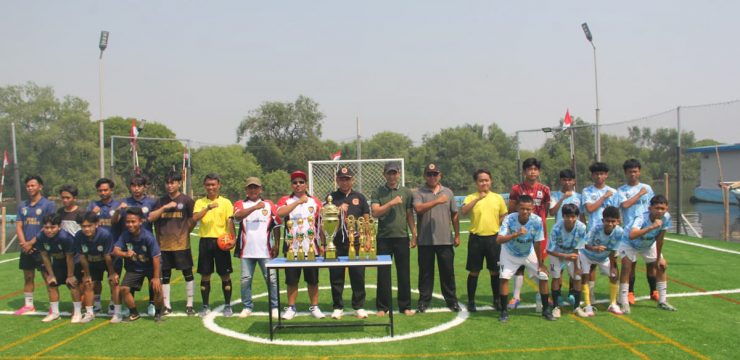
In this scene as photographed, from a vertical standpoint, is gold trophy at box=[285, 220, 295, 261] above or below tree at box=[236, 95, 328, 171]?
below

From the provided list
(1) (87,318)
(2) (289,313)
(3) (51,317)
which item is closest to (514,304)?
(2) (289,313)

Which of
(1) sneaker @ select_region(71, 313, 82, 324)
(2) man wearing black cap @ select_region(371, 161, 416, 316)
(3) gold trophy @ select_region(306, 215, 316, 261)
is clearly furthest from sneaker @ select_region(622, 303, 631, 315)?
(1) sneaker @ select_region(71, 313, 82, 324)

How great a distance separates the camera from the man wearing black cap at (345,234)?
6238 mm

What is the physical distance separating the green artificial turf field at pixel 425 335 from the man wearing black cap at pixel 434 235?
29 centimetres

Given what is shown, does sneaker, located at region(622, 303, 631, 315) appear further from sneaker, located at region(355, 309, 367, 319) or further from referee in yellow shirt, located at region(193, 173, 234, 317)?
referee in yellow shirt, located at region(193, 173, 234, 317)

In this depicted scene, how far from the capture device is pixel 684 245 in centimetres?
1202

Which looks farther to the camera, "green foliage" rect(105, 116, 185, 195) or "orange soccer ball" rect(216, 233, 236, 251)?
"green foliage" rect(105, 116, 185, 195)

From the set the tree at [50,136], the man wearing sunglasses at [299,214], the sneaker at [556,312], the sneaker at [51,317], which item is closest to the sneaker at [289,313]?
the man wearing sunglasses at [299,214]

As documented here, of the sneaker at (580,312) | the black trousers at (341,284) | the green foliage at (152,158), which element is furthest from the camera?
the green foliage at (152,158)

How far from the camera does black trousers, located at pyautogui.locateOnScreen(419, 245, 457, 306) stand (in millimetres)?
6523

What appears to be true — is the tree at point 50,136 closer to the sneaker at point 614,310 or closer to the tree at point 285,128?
the tree at point 285,128

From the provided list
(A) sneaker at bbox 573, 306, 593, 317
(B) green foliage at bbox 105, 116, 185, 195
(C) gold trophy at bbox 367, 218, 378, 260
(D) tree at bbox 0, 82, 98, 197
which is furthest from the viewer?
(B) green foliage at bbox 105, 116, 185, 195

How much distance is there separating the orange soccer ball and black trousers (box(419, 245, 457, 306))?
7.88ft

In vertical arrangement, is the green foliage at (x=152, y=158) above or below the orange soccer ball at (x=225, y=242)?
above
